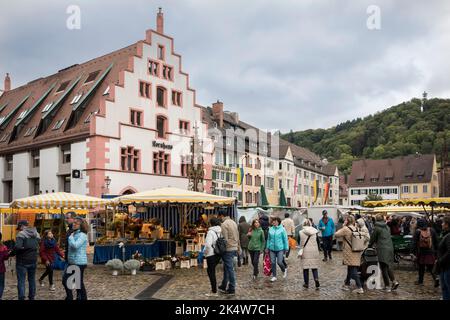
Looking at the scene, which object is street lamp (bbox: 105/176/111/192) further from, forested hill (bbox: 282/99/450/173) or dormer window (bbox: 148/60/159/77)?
forested hill (bbox: 282/99/450/173)

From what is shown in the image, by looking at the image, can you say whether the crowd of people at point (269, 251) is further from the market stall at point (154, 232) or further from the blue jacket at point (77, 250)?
the market stall at point (154, 232)

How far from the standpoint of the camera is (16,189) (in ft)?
137

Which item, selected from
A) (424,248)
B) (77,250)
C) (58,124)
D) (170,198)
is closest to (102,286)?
(77,250)

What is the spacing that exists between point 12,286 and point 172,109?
1106 inches

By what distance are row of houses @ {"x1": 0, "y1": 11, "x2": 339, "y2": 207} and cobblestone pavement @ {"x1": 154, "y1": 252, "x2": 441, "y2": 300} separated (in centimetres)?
2032

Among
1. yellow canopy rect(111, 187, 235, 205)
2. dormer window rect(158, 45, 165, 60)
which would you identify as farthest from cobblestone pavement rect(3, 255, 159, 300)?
dormer window rect(158, 45, 165, 60)

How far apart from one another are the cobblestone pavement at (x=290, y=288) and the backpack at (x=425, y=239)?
39.6 inches

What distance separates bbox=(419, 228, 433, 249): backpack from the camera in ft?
47.1

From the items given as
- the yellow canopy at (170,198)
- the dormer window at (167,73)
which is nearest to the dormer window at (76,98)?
the dormer window at (167,73)

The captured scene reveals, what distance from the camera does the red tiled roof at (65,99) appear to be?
38.4 metres

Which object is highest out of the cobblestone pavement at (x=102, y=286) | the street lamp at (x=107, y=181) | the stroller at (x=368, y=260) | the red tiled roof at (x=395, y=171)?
the red tiled roof at (x=395, y=171)

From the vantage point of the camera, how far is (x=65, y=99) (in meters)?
42.8
